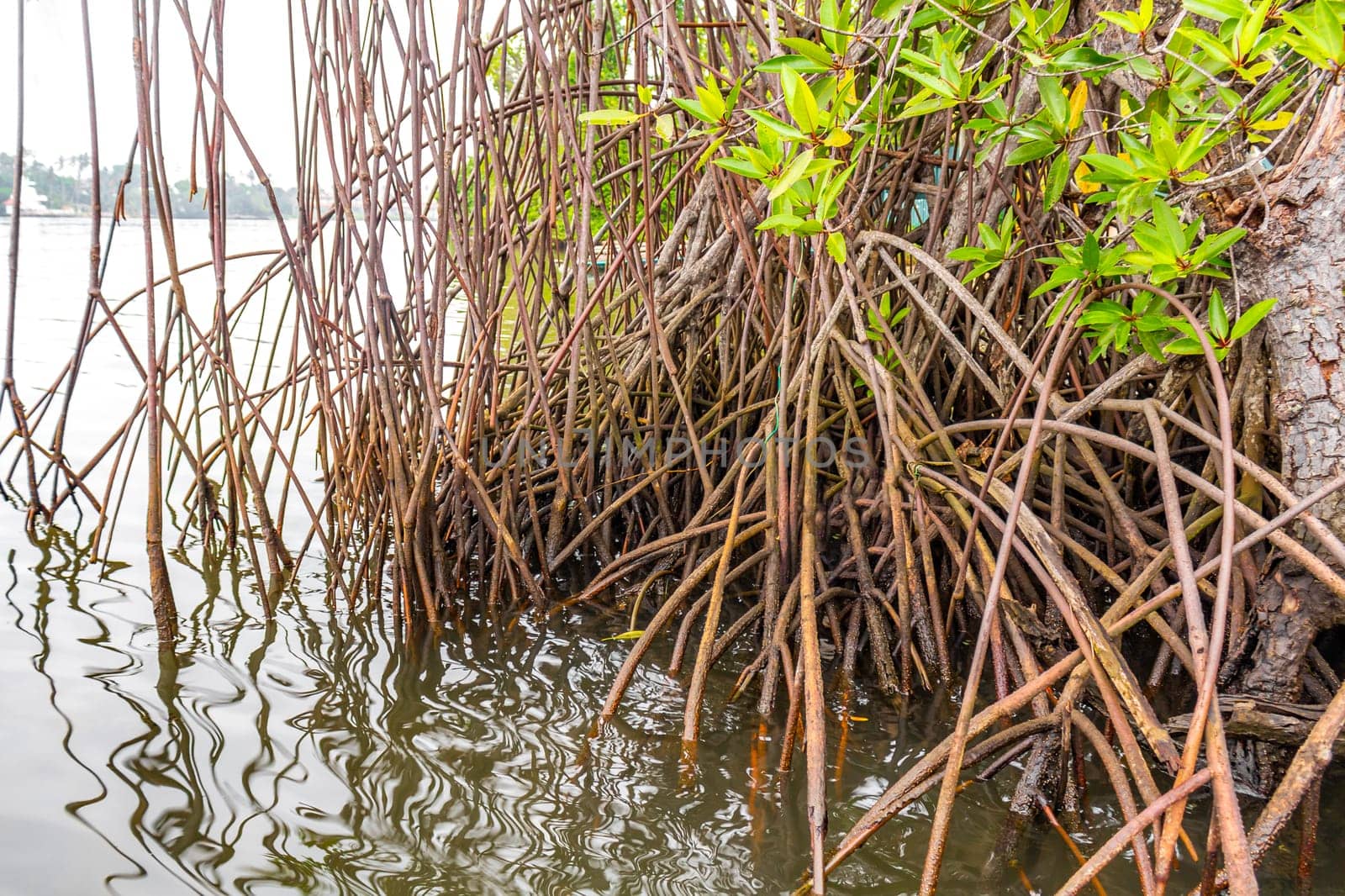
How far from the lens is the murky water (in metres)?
1.31

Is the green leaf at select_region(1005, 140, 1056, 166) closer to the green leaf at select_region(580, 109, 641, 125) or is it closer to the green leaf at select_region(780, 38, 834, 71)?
the green leaf at select_region(780, 38, 834, 71)

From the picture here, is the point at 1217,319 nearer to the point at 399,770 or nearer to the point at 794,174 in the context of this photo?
the point at 794,174

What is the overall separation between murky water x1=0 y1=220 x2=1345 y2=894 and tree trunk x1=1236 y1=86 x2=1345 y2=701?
12.4 inches

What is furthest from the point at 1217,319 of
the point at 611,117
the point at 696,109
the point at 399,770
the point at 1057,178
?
the point at 399,770

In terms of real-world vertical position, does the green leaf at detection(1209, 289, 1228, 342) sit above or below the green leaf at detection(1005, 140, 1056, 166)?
below

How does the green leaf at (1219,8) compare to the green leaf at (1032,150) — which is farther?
the green leaf at (1032,150)

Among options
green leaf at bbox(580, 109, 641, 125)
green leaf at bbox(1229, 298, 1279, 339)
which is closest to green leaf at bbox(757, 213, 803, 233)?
green leaf at bbox(580, 109, 641, 125)

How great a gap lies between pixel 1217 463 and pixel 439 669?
1514 mm

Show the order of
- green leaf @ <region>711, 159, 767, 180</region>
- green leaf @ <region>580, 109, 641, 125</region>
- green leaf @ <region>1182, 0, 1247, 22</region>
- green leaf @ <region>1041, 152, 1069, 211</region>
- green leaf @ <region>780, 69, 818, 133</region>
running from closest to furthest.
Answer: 1. green leaf @ <region>1182, 0, 1247, 22</region>
2. green leaf @ <region>780, 69, 818, 133</region>
3. green leaf @ <region>711, 159, 767, 180</region>
4. green leaf @ <region>580, 109, 641, 125</region>
5. green leaf @ <region>1041, 152, 1069, 211</region>

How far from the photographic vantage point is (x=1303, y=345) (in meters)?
1.42

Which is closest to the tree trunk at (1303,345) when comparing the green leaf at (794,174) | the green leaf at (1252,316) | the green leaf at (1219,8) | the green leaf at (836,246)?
the green leaf at (1252,316)

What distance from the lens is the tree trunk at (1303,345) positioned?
53.8 inches

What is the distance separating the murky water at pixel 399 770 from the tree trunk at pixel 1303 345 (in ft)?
1.03

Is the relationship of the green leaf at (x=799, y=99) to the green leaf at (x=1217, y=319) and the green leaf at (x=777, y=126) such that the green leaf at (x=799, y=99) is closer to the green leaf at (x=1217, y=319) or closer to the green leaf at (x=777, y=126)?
the green leaf at (x=777, y=126)
